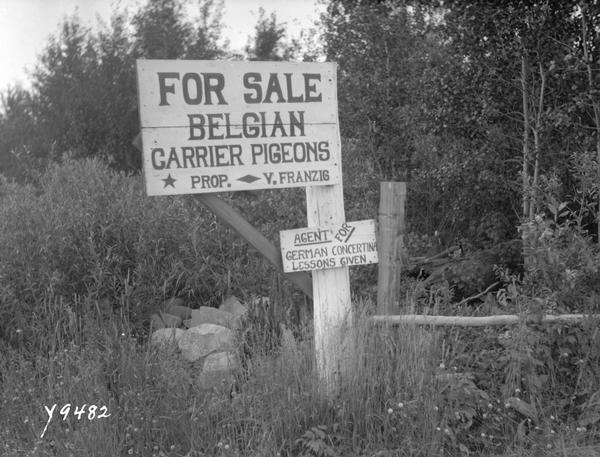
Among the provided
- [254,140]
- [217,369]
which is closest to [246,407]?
[217,369]

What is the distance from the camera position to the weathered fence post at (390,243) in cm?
515

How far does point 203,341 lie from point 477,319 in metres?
1.91

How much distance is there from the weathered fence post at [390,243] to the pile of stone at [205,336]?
108 centimetres

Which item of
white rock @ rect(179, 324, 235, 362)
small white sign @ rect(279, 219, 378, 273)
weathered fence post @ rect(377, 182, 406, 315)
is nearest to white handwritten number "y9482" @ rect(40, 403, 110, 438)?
white rock @ rect(179, 324, 235, 362)

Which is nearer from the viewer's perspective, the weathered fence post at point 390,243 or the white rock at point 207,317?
the weathered fence post at point 390,243

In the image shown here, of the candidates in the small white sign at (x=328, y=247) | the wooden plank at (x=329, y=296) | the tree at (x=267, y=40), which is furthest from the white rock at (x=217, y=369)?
the tree at (x=267, y=40)

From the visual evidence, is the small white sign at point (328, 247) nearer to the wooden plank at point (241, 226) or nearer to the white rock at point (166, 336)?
the wooden plank at point (241, 226)

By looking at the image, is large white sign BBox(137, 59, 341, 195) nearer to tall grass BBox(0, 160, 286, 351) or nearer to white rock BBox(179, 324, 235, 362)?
white rock BBox(179, 324, 235, 362)

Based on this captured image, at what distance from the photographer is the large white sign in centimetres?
467

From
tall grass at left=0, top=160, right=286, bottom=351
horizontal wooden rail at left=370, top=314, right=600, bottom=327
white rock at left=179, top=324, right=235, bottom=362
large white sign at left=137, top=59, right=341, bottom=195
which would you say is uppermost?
large white sign at left=137, top=59, right=341, bottom=195

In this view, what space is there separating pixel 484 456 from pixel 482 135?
5.54m

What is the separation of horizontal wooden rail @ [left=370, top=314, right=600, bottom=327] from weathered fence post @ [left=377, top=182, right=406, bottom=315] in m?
0.20

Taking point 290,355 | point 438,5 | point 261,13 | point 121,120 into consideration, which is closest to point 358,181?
point 438,5

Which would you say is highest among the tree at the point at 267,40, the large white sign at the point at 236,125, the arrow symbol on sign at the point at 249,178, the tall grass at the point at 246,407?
the tree at the point at 267,40
